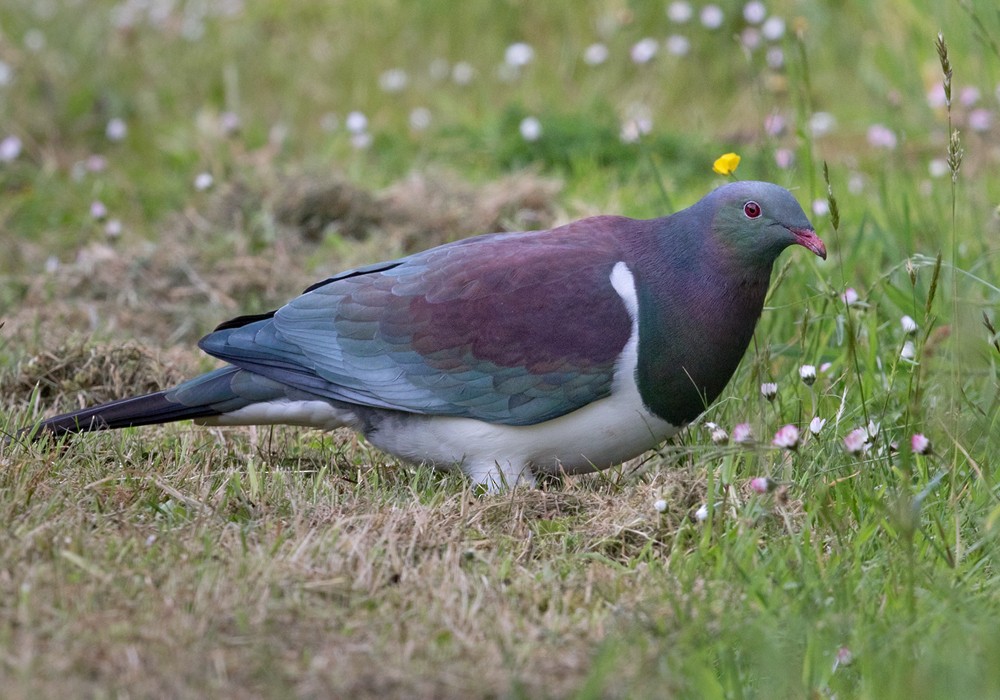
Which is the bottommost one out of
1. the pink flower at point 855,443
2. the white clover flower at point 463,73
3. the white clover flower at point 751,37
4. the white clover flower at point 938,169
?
the white clover flower at point 938,169

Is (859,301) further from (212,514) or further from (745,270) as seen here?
(212,514)

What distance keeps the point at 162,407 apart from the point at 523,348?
0.95 m

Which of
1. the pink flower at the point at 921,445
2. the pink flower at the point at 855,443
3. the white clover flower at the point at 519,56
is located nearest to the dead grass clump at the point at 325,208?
the white clover flower at the point at 519,56

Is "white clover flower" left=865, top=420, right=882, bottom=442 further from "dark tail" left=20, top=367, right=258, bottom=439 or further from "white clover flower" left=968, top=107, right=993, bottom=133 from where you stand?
"white clover flower" left=968, top=107, right=993, bottom=133

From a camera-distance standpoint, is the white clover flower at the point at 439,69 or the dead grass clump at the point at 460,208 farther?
the white clover flower at the point at 439,69

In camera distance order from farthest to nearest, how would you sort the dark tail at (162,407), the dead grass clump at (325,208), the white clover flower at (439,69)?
the white clover flower at (439,69), the dead grass clump at (325,208), the dark tail at (162,407)

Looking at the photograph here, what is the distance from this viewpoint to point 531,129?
585 centimetres

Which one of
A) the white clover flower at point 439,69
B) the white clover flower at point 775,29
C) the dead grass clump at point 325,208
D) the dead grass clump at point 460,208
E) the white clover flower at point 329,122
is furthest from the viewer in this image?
the white clover flower at point 439,69

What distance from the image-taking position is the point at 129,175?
621cm

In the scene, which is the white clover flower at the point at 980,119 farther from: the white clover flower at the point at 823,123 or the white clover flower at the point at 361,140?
the white clover flower at the point at 361,140

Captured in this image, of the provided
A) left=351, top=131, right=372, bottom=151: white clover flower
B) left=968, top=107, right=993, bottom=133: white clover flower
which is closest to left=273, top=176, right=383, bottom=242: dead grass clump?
left=351, top=131, right=372, bottom=151: white clover flower

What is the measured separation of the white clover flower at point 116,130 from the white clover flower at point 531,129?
1.84m

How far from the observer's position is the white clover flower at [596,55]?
651 cm

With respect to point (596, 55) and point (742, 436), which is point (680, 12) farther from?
point (742, 436)
